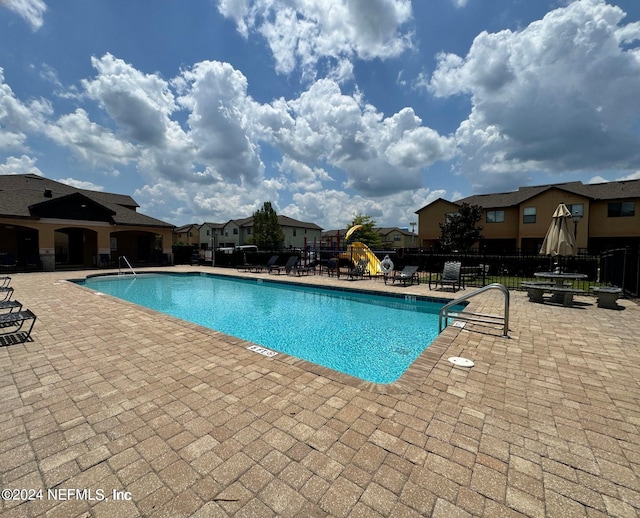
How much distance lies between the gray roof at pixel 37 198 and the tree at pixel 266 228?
54.7 ft

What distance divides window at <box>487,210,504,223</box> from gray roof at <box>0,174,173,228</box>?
29.8 meters

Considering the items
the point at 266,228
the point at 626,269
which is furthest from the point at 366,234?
the point at 626,269

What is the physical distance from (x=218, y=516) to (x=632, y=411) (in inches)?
155

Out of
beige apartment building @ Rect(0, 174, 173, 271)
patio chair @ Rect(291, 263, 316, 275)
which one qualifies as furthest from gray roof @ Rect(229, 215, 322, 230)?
patio chair @ Rect(291, 263, 316, 275)

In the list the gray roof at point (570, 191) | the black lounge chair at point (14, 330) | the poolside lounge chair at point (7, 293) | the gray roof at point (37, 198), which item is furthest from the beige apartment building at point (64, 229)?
the gray roof at point (570, 191)

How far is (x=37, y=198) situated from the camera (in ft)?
65.6

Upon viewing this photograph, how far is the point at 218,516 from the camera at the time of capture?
5.57 feet

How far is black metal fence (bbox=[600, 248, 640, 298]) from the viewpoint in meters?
8.86

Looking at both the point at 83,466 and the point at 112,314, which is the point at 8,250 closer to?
the point at 112,314

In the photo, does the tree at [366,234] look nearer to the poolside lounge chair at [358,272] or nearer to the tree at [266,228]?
the tree at [266,228]

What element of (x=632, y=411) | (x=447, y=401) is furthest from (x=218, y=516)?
(x=632, y=411)

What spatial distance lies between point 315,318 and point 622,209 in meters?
28.9

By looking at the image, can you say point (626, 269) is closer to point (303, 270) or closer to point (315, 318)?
point (315, 318)

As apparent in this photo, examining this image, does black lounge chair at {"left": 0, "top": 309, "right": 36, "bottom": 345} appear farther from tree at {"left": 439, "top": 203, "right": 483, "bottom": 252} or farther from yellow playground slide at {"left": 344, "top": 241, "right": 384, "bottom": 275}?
tree at {"left": 439, "top": 203, "right": 483, "bottom": 252}
